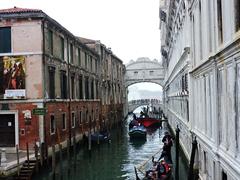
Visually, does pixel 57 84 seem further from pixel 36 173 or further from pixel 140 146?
pixel 140 146

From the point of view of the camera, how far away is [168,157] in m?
14.0

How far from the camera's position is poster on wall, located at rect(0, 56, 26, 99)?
15761 mm

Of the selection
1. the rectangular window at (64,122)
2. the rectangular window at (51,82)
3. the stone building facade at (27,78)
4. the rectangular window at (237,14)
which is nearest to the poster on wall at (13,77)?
the stone building facade at (27,78)

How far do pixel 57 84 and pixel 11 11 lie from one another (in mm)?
3879

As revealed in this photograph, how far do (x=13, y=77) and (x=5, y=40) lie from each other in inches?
61.3

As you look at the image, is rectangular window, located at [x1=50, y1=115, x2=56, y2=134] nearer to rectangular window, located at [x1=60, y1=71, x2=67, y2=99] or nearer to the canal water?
the canal water

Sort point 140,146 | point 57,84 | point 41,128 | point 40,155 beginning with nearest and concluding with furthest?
point 40,155, point 41,128, point 57,84, point 140,146

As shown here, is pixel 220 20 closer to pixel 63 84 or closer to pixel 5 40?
pixel 5 40

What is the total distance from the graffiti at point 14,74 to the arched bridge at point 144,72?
111 feet

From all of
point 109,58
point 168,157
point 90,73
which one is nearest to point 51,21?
point 168,157

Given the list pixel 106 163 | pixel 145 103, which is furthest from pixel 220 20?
pixel 145 103

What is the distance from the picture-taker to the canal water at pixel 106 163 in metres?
13.9

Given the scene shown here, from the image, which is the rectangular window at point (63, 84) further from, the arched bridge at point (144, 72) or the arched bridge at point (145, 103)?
the arched bridge at point (145, 103)

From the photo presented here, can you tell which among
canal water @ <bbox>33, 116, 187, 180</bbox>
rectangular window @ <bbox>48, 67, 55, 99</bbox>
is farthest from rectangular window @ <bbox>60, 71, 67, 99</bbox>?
canal water @ <bbox>33, 116, 187, 180</bbox>
